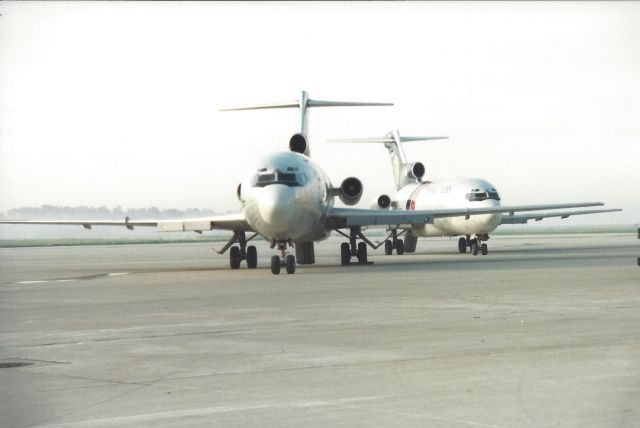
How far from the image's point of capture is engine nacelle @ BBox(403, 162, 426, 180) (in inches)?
2143

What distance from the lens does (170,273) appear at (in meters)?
29.8

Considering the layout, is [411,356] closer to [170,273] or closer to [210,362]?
[210,362]

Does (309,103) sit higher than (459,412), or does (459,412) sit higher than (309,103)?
(309,103)

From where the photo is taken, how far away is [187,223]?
1286 inches

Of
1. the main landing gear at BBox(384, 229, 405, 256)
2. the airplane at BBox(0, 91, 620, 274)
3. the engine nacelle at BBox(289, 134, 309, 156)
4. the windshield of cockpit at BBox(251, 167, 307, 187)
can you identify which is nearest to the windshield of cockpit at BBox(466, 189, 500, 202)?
the airplane at BBox(0, 91, 620, 274)

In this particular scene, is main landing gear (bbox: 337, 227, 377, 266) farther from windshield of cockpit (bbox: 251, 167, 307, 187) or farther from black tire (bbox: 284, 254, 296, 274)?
black tire (bbox: 284, 254, 296, 274)

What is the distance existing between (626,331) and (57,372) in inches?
255

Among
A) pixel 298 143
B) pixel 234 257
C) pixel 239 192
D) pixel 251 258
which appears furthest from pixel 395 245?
pixel 239 192

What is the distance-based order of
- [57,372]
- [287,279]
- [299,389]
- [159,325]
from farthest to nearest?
1. [287,279]
2. [159,325]
3. [57,372]
4. [299,389]

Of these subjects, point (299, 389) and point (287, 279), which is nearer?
point (299, 389)

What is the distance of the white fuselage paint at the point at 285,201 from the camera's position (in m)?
28.2

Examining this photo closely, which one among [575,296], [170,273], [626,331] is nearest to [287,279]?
[170,273]

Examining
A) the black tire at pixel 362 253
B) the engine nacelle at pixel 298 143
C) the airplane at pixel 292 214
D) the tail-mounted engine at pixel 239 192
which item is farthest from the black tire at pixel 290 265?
the engine nacelle at pixel 298 143

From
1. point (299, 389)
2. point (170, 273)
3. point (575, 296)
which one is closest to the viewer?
point (299, 389)
